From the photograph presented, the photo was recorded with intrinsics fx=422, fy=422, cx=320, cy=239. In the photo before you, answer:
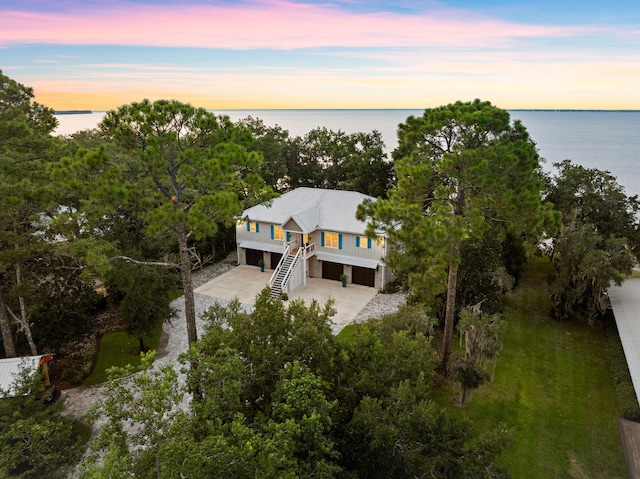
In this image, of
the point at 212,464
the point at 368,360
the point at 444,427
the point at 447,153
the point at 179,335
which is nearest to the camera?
the point at 212,464

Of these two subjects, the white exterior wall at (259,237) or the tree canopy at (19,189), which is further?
the white exterior wall at (259,237)

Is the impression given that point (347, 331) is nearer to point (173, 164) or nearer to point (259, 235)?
point (259, 235)

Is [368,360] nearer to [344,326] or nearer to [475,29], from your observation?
[344,326]

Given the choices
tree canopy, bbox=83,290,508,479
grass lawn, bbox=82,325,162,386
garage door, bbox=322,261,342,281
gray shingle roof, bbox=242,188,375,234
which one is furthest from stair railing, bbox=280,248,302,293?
tree canopy, bbox=83,290,508,479

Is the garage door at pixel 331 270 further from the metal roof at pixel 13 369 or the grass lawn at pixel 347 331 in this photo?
the metal roof at pixel 13 369

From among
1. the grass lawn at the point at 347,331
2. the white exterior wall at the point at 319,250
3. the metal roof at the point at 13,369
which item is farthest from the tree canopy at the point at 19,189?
the grass lawn at the point at 347,331

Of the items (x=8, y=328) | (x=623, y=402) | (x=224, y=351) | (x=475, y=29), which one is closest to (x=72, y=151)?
(x=8, y=328)
